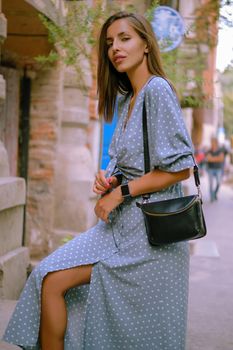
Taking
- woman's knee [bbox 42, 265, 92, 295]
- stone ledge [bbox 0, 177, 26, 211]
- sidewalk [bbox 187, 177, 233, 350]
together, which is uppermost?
woman's knee [bbox 42, 265, 92, 295]

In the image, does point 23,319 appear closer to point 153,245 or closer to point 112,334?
point 112,334

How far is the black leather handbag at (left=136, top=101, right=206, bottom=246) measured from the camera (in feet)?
8.59

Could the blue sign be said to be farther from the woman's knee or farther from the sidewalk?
the woman's knee

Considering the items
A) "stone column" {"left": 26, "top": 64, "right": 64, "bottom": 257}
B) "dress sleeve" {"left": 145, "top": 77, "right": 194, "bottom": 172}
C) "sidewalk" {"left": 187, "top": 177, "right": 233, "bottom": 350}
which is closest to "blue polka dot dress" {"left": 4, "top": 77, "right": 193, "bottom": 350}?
"dress sleeve" {"left": 145, "top": 77, "right": 194, "bottom": 172}

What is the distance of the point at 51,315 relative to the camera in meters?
2.71

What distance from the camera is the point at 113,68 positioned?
9.68ft

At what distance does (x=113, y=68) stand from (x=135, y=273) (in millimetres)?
930

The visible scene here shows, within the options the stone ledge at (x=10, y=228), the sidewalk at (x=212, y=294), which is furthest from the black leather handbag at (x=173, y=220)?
the stone ledge at (x=10, y=228)

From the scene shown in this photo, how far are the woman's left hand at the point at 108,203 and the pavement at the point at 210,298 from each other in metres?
1.38

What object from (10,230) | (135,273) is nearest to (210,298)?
(10,230)

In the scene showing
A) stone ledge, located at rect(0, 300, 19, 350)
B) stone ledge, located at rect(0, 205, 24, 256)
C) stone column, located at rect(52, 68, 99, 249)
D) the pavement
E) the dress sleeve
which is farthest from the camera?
stone column, located at rect(52, 68, 99, 249)

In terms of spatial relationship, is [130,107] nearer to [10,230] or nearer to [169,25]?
[10,230]

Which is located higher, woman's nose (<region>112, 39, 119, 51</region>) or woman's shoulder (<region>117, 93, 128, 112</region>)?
woman's nose (<region>112, 39, 119, 51</region>)

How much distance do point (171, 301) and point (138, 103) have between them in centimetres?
83
